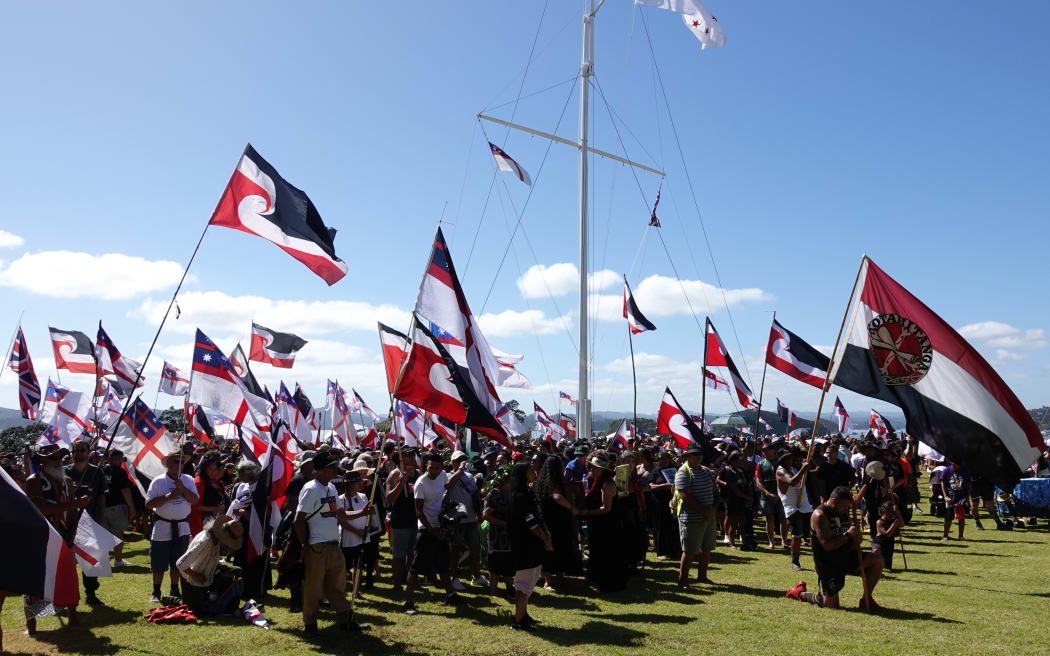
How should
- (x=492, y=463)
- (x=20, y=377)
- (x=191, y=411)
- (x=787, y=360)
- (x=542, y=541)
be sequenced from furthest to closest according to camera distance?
(x=20, y=377) < (x=191, y=411) < (x=787, y=360) < (x=492, y=463) < (x=542, y=541)

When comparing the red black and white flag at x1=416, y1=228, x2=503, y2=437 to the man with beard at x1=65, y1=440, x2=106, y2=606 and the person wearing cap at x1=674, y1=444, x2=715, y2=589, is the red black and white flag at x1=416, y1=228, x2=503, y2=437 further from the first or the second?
the man with beard at x1=65, y1=440, x2=106, y2=606

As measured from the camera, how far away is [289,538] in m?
7.96

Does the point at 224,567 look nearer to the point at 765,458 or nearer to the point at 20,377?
the point at 765,458

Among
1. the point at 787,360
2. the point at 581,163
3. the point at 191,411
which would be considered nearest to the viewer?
the point at 787,360

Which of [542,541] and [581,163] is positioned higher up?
[581,163]

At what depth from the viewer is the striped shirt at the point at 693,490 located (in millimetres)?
10047

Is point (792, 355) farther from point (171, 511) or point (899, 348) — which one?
point (171, 511)

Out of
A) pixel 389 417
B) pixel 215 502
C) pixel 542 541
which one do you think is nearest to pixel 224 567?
pixel 215 502

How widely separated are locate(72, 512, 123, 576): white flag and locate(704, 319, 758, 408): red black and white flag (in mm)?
15695

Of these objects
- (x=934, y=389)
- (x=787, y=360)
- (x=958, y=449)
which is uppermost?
(x=787, y=360)

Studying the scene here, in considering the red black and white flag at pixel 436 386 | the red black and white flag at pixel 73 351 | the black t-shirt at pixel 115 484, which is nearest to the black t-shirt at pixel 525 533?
the red black and white flag at pixel 436 386

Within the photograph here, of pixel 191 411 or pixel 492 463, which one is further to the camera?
pixel 191 411

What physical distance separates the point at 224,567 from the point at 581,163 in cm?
2257

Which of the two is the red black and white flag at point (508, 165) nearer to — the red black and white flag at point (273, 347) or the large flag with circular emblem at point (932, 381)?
the red black and white flag at point (273, 347)
